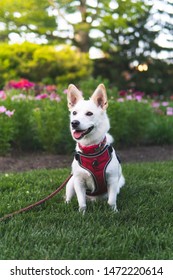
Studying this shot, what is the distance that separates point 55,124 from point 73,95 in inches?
119

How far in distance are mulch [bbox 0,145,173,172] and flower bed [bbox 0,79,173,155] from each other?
0.70ft

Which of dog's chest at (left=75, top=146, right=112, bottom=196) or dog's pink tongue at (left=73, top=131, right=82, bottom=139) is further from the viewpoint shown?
dog's chest at (left=75, top=146, right=112, bottom=196)

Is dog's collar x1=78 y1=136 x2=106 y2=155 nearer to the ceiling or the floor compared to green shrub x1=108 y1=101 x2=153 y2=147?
nearer to the ceiling

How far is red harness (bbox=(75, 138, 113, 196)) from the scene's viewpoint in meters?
3.84

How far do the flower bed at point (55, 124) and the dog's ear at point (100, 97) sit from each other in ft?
8.82

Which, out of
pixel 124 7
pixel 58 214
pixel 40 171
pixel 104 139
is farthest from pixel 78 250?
pixel 124 7

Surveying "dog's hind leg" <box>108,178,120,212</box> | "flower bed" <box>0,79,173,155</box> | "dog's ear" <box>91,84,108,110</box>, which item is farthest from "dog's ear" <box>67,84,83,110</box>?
"flower bed" <box>0,79,173,155</box>

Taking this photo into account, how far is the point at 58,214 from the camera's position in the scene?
12.4 feet

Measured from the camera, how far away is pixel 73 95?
3.96 metres

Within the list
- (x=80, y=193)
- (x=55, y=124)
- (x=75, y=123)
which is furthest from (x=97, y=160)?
(x=55, y=124)

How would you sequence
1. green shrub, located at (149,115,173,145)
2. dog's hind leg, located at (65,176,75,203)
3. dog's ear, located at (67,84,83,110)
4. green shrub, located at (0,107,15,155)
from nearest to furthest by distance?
dog's ear, located at (67,84,83,110), dog's hind leg, located at (65,176,75,203), green shrub, located at (0,107,15,155), green shrub, located at (149,115,173,145)

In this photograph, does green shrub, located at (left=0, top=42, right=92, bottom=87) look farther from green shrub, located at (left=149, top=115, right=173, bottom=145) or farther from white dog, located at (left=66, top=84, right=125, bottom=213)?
white dog, located at (left=66, top=84, right=125, bottom=213)

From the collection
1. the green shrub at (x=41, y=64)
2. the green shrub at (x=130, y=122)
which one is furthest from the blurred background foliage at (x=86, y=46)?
the green shrub at (x=130, y=122)
